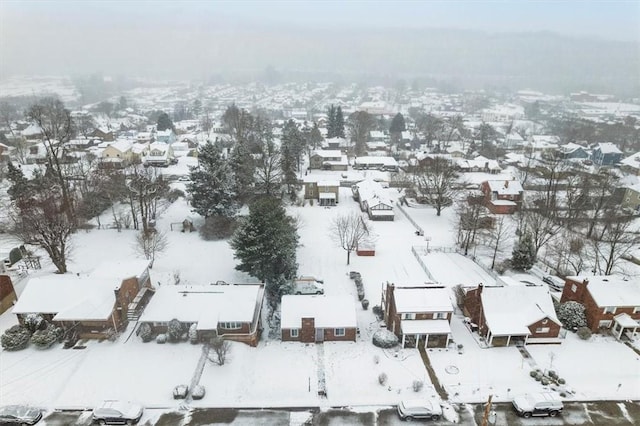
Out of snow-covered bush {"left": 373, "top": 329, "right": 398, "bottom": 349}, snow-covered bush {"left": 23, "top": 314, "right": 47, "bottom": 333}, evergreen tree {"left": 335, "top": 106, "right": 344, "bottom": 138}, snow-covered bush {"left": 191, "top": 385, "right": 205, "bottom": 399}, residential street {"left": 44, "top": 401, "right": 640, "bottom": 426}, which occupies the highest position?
evergreen tree {"left": 335, "top": 106, "right": 344, "bottom": 138}

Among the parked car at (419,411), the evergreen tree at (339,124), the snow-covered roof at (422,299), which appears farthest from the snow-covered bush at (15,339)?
the evergreen tree at (339,124)

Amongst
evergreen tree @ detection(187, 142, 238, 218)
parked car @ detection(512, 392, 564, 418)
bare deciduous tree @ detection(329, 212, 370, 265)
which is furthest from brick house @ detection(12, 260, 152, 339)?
parked car @ detection(512, 392, 564, 418)

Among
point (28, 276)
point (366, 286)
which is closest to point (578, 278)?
point (366, 286)

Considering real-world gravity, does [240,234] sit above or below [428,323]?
above

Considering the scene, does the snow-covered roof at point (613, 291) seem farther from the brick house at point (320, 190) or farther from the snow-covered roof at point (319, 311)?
the brick house at point (320, 190)

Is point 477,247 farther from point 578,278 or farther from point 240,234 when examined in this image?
point 240,234

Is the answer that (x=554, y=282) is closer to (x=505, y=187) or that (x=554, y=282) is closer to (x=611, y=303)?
(x=611, y=303)

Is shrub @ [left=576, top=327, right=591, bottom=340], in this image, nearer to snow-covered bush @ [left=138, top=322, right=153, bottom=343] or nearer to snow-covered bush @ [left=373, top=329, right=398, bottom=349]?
snow-covered bush @ [left=373, top=329, right=398, bottom=349]
